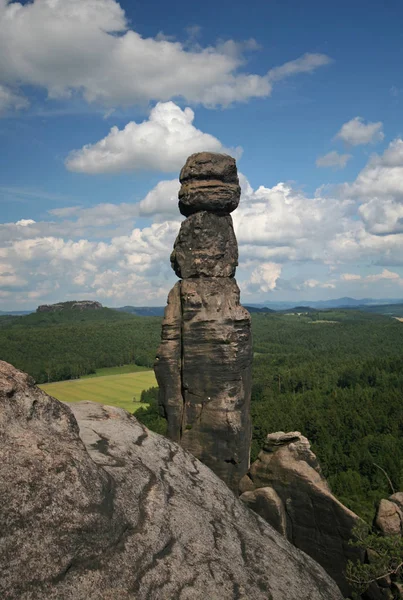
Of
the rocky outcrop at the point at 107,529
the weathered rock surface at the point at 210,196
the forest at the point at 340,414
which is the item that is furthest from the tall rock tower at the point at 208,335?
the forest at the point at 340,414

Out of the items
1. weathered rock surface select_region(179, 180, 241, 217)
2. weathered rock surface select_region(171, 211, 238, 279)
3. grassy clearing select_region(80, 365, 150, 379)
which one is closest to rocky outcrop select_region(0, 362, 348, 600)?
weathered rock surface select_region(171, 211, 238, 279)

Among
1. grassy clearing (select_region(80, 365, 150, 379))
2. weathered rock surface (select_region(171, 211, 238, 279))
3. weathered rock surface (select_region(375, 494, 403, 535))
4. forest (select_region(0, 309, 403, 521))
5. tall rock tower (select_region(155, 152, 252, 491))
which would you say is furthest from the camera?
grassy clearing (select_region(80, 365, 150, 379))

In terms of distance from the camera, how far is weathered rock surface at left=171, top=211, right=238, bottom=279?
27.4 meters

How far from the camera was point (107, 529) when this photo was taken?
11.9 m

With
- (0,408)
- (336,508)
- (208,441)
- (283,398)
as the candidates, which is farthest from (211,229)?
(283,398)

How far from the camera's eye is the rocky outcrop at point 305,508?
21328 millimetres

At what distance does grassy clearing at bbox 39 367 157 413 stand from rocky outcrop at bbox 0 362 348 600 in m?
90.6

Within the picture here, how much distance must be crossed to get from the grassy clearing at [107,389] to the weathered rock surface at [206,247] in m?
81.6

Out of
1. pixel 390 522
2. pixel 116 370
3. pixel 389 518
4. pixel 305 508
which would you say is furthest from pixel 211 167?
pixel 116 370

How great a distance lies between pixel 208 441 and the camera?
25.9 meters

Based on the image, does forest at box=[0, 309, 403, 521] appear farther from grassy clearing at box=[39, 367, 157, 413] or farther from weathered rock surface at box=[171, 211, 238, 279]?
weathered rock surface at box=[171, 211, 238, 279]

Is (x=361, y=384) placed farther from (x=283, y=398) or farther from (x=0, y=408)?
(x=0, y=408)

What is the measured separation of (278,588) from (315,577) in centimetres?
364

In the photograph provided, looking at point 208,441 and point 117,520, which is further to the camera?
point 208,441
